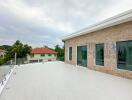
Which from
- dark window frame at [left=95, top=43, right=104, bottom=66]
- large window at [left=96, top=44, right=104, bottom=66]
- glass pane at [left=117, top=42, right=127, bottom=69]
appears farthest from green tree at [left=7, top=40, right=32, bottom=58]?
glass pane at [left=117, top=42, right=127, bottom=69]

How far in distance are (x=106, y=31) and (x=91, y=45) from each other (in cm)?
268

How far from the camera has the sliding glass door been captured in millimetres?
14612

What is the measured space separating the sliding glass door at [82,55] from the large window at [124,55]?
5.27 metres

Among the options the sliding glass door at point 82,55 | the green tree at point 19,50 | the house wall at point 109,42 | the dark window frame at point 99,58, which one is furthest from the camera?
the green tree at point 19,50

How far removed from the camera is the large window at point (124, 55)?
8.76 m

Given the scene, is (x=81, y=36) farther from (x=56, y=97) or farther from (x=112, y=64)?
(x=56, y=97)

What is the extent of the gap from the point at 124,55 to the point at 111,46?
1335 mm

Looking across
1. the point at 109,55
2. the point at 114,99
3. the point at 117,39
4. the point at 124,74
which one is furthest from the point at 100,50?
the point at 114,99

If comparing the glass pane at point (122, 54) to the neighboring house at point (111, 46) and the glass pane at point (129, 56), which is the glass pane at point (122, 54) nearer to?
the neighboring house at point (111, 46)

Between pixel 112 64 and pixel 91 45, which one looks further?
pixel 91 45

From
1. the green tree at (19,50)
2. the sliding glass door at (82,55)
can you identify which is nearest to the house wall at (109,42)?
the sliding glass door at (82,55)

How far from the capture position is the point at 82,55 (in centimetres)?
1545

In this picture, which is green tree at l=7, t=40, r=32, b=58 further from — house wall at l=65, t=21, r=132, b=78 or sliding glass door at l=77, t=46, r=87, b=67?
house wall at l=65, t=21, r=132, b=78

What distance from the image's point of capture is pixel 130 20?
8305 millimetres
